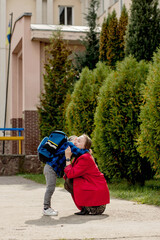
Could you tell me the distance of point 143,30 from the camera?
13.9 m

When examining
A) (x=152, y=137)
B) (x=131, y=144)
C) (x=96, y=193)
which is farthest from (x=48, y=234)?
(x=131, y=144)

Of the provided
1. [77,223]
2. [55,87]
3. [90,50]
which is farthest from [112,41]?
[77,223]

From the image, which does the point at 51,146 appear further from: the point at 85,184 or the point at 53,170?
the point at 85,184

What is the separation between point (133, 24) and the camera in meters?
14.1

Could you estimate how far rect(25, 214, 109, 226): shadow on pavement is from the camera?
6453mm

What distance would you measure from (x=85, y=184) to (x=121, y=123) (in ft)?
14.1

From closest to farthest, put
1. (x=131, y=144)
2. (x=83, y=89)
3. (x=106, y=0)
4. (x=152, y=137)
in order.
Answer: (x=152, y=137) → (x=131, y=144) → (x=83, y=89) → (x=106, y=0)

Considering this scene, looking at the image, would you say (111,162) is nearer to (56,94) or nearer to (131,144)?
(131,144)

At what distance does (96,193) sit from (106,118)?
182 inches

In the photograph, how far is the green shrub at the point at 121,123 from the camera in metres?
11.3

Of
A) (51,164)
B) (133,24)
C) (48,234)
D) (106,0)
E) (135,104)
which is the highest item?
(106,0)

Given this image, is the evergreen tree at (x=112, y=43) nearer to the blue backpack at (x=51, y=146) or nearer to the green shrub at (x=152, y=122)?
the green shrub at (x=152, y=122)

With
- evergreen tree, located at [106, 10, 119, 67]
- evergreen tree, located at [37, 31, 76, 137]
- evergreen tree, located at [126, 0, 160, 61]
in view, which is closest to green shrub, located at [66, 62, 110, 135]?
evergreen tree, located at [126, 0, 160, 61]

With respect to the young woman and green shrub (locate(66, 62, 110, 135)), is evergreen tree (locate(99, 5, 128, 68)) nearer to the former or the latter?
green shrub (locate(66, 62, 110, 135))
